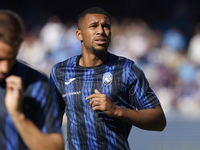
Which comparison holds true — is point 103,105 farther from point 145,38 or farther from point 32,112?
point 145,38

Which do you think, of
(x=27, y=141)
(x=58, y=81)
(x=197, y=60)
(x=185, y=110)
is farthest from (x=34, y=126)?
(x=197, y=60)

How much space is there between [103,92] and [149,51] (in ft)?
23.6

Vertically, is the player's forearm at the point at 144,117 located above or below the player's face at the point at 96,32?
below

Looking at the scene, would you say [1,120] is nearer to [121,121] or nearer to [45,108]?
[45,108]

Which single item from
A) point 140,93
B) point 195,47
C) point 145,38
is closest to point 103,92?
point 140,93

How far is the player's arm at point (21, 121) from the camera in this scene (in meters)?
1.46

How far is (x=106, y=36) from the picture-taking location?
3102 millimetres

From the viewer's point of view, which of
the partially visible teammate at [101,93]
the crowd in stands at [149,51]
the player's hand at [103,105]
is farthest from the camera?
the crowd in stands at [149,51]

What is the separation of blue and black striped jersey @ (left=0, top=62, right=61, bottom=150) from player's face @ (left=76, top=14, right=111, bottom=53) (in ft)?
4.83


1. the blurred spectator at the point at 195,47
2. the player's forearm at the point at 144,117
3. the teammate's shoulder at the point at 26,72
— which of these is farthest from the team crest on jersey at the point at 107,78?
the blurred spectator at the point at 195,47

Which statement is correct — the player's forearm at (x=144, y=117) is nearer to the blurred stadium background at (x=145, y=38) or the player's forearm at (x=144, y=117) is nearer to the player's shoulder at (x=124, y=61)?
the player's shoulder at (x=124, y=61)

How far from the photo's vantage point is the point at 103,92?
2.98 meters

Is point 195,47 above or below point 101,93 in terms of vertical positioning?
above

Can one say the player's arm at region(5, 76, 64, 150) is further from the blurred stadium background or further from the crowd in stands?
the crowd in stands
